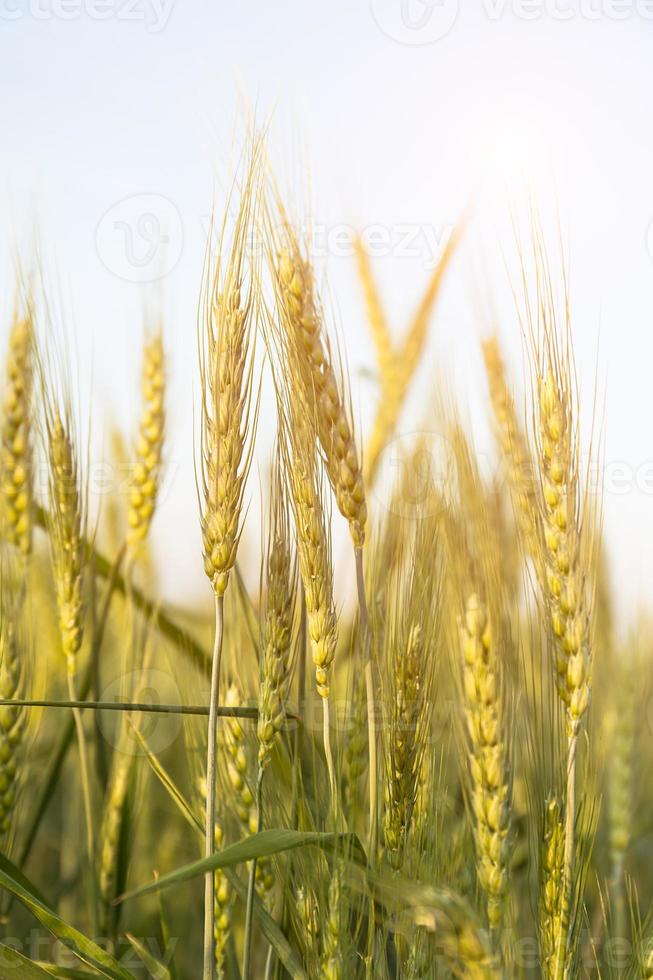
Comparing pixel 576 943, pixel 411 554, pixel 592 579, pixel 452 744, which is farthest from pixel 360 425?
pixel 576 943

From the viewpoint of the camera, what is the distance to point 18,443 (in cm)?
106

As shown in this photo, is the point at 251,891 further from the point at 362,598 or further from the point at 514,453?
the point at 514,453

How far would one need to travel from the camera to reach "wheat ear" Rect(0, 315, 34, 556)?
1.04m

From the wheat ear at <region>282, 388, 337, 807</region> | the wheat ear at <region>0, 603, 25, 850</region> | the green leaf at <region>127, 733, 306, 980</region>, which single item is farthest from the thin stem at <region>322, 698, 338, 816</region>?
the wheat ear at <region>0, 603, 25, 850</region>

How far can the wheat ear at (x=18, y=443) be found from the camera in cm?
104

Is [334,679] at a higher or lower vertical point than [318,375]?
lower

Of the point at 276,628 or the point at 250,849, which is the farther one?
the point at 276,628

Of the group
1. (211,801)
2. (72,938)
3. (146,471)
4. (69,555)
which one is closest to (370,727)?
(211,801)

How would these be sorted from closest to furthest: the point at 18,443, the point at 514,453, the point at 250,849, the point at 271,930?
the point at 250,849 → the point at 271,930 → the point at 514,453 → the point at 18,443

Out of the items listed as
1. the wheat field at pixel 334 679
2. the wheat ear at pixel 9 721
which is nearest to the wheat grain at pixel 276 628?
the wheat field at pixel 334 679

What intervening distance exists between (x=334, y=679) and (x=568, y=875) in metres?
0.26

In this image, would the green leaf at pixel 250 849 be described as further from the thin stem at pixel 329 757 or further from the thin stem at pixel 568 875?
the thin stem at pixel 568 875

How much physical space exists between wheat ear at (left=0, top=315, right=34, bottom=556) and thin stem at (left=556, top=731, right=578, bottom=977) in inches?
25.6

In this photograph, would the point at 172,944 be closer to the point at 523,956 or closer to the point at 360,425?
the point at 523,956
